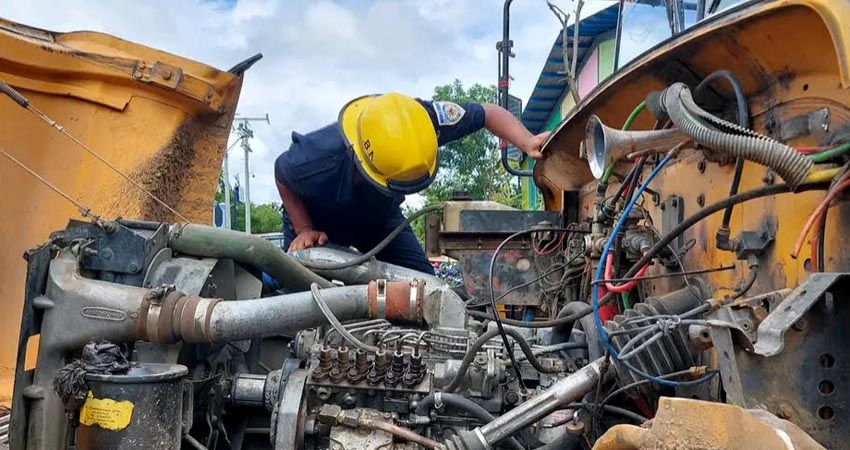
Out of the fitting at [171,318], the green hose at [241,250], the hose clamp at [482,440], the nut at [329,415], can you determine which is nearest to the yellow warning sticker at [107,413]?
the fitting at [171,318]

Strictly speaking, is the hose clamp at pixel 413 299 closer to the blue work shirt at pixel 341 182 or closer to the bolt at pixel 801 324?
the blue work shirt at pixel 341 182

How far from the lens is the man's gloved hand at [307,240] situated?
10.3ft

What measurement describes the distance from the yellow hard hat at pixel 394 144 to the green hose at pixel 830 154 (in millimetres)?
1556

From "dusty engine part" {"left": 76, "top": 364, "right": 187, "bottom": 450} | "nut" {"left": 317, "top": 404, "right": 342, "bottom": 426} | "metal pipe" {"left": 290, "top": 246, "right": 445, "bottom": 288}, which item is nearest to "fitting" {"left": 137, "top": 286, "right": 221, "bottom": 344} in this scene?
"dusty engine part" {"left": 76, "top": 364, "right": 187, "bottom": 450}

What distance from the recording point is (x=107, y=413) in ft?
5.27

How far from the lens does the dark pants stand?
354 cm

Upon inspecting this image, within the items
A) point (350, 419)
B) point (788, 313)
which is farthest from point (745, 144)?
point (350, 419)

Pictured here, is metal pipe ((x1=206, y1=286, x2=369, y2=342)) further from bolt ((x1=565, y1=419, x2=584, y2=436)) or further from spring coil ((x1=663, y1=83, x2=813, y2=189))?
spring coil ((x1=663, y1=83, x2=813, y2=189))

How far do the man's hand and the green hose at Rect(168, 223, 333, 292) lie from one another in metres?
1.28

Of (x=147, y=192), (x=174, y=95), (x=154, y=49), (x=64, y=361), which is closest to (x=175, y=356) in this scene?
(x=64, y=361)

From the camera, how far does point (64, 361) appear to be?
6.36 ft

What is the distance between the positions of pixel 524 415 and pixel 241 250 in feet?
4.39

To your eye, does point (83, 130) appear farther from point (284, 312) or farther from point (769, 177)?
point (769, 177)

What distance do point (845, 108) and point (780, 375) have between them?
62 centimetres
